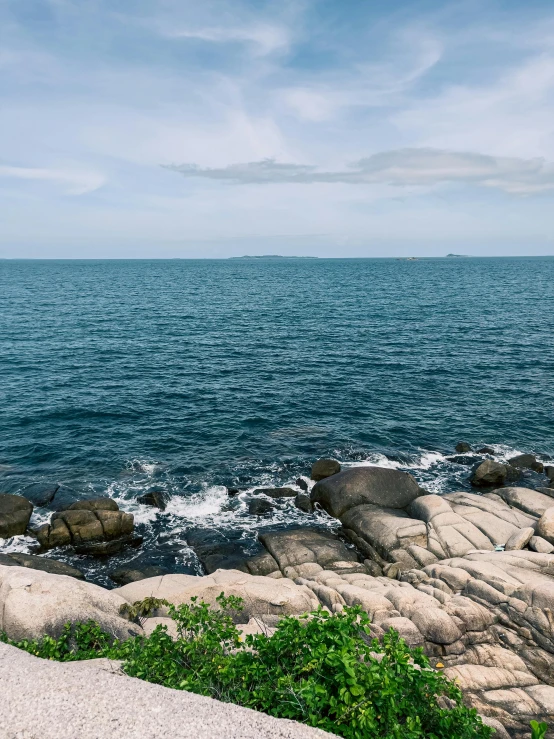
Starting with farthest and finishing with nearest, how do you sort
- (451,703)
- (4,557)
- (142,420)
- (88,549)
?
(142,420), (88,549), (4,557), (451,703)

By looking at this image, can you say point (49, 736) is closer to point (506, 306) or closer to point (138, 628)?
point (138, 628)

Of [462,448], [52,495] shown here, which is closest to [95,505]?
[52,495]

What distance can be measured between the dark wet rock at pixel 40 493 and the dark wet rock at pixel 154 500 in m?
5.55

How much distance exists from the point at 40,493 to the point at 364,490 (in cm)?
2047

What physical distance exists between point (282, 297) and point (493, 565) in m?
104

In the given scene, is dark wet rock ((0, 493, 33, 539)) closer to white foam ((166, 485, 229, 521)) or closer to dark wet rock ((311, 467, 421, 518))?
white foam ((166, 485, 229, 521))

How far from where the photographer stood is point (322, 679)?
10.0m

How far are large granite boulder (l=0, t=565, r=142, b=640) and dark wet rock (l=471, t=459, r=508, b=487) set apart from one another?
24.3m

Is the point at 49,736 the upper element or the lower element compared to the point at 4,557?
upper

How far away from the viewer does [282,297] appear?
120 meters

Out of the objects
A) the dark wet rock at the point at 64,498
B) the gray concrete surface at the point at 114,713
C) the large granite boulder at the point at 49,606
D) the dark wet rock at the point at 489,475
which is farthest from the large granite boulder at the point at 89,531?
the dark wet rock at the point at 489,475

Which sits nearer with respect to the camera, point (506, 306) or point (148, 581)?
point (148, 581)

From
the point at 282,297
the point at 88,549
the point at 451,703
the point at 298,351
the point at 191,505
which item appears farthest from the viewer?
the point at 282,297

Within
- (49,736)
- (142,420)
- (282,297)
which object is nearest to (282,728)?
(49,736)
